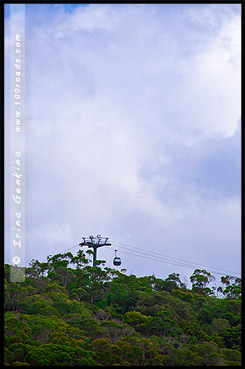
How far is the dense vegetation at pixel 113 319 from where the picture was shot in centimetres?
885

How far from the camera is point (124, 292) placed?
14.0 metres

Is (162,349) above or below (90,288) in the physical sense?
below

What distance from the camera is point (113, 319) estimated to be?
12.0 metres

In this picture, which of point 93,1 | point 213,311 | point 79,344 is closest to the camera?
point 93,1

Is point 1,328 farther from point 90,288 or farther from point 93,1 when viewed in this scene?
point 90,288

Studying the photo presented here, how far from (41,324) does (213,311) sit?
5680 millimetres

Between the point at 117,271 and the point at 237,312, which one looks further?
the point at 117,271

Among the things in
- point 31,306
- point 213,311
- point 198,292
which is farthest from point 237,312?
point 31,306

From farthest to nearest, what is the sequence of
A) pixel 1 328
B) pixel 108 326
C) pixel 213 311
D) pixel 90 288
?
pixel 90 288 < pixel 213 311 < pixel 108 326 < pixel 1 328

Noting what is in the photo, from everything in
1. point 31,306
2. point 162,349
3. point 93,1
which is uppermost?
point 93,1

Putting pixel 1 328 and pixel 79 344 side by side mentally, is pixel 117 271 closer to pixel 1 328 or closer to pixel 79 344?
pixel 79 344

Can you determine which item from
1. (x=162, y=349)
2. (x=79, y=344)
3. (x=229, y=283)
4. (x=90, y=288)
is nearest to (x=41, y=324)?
(x=79, y=344)

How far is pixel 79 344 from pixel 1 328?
4.61 m

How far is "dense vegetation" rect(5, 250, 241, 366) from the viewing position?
885 cm
